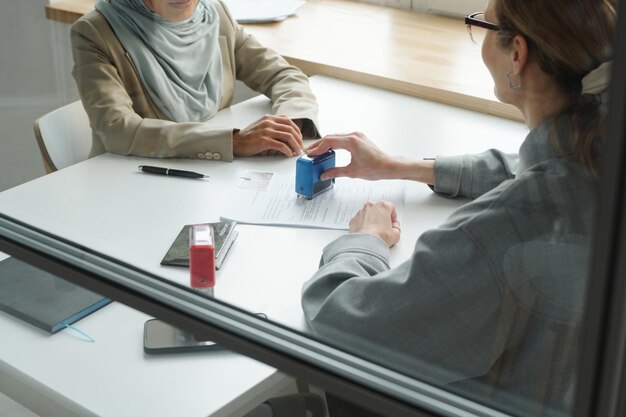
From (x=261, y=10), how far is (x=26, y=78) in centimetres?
69

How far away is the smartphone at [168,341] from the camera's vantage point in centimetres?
85

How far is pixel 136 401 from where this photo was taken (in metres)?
0.92

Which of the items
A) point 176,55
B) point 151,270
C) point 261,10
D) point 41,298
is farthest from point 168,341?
point 261,10

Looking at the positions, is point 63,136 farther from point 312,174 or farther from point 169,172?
point 312,174

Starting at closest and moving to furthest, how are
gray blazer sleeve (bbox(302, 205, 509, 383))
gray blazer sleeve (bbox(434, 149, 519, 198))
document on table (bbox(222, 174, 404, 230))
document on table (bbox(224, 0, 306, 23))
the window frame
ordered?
the window frame < gray blazer sleeve (bbox(302, 205, 509, 383)) < gray blazer sleeve (bbox(434, 149, 519, 198)) < document on table (bbox(222, 174, 404, 230)) < document on table (bbox(224, 0, 306, 23))

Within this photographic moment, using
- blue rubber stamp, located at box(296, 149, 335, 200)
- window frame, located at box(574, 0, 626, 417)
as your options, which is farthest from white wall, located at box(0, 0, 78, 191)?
window frame, located at box(574, 0, 626, 417)

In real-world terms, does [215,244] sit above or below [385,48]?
below

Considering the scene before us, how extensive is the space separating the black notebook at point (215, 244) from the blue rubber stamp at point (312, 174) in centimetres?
21

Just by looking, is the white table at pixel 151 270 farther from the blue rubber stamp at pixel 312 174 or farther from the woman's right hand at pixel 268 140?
the woman's right hand at pixel 268 140

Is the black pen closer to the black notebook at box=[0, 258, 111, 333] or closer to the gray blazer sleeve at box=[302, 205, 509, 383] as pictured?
the black notebook at box=[0, 258, 111, 333]

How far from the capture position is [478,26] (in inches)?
34.0

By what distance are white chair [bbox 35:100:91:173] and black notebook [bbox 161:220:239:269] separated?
0.62ft

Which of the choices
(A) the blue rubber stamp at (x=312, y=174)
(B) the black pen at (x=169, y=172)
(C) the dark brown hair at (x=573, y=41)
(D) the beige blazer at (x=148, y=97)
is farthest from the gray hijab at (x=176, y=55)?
(C) the dark brown hair at (x=573, y=41)

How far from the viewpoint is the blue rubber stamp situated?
1269 millimetres
